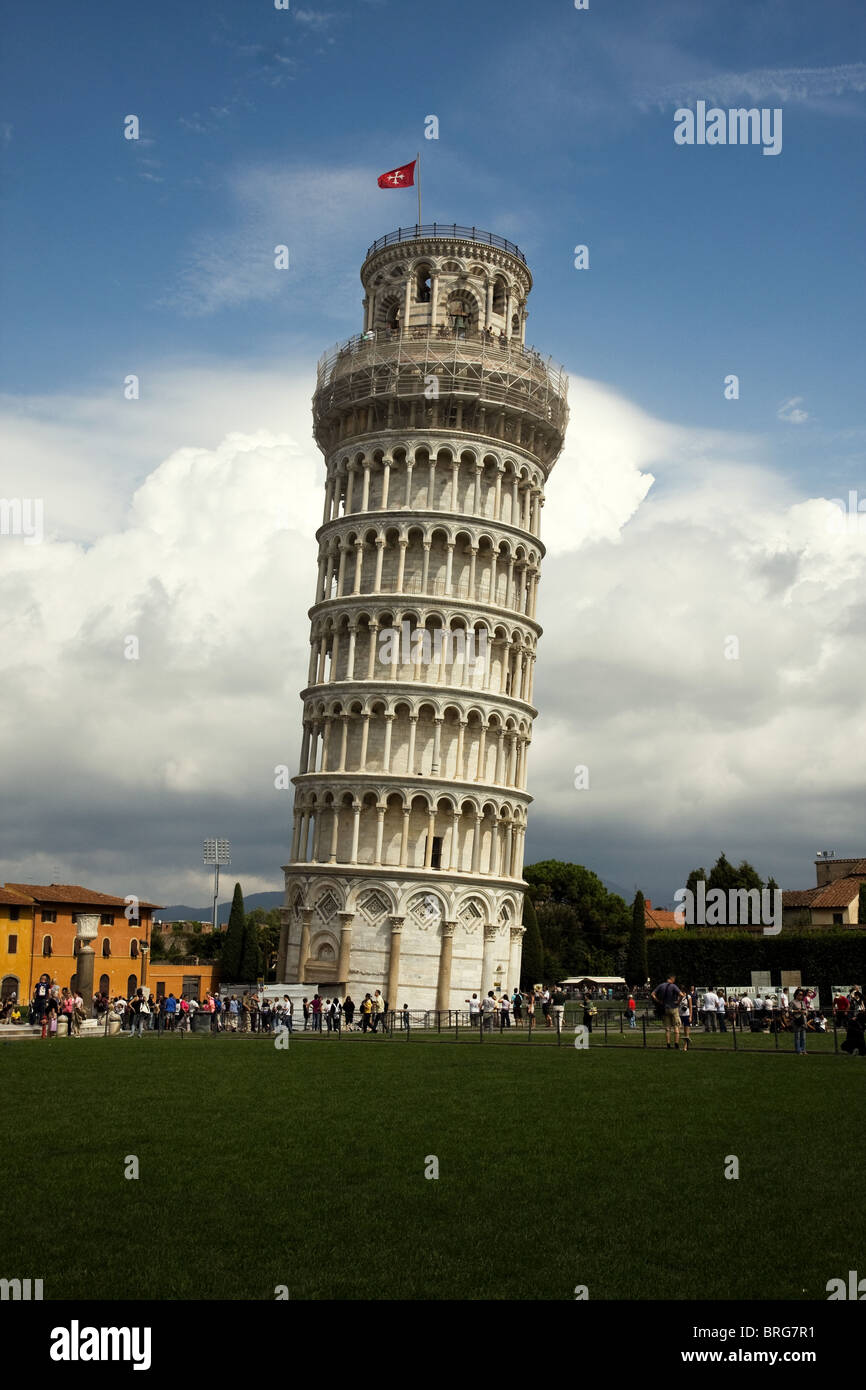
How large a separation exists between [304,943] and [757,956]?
1166 inches

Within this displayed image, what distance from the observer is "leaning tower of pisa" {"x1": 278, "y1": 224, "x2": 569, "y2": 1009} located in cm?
6291

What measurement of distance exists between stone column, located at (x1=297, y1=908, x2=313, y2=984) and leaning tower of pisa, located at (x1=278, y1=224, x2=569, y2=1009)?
9cm

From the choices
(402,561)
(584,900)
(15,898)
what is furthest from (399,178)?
(584,900)

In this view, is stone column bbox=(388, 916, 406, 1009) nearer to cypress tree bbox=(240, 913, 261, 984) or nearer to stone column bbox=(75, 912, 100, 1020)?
stone column bbox=(75, 912, 100, 1020)

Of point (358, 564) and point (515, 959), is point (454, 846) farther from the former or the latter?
point (358, 564)

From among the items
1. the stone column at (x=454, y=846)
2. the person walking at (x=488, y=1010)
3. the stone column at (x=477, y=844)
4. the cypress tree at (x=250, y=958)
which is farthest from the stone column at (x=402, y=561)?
the cypress tree at (x=250, y=958)

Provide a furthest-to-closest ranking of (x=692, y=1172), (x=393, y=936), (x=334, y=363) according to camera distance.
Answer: (x=334, y=363)
(x=393, y=936)
(x=692, y=1172)

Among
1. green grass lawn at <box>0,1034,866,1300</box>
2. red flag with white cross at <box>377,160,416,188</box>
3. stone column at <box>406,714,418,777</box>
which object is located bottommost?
green grass lawn at <box>0,1034,866,1300</box>

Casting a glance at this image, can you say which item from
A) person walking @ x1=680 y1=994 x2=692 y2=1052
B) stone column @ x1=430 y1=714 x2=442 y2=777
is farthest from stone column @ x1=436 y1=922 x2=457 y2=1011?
person walking @ x1=680 y1=994 x2=692 y2=1052

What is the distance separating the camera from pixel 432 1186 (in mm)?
13109

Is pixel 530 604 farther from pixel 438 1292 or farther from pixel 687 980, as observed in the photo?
pixel 438 1292

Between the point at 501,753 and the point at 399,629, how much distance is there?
27.4 feet

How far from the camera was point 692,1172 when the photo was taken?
1395 centimetres

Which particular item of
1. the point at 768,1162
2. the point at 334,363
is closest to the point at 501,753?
the point at 334,363
